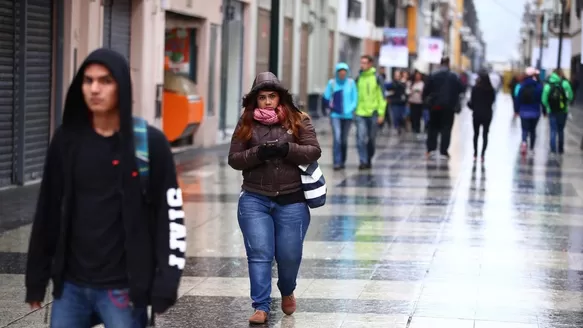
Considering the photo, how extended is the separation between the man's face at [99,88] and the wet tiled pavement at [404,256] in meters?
3.33

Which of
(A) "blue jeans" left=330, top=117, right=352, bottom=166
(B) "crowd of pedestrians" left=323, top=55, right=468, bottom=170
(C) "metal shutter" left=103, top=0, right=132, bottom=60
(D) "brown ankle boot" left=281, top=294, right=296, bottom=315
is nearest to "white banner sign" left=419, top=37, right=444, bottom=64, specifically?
(B) "crowd of pedestrians" left=323, top=55, right=468, bottom=170

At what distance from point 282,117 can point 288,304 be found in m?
1.21

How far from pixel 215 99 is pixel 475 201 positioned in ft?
38.8

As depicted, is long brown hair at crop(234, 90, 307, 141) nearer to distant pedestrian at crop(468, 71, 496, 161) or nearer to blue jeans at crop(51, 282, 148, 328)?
blue jeans at crop(51, 282, 148, 328)

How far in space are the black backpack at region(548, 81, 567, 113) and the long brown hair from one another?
61.2ft

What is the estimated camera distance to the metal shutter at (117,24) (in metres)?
20.3

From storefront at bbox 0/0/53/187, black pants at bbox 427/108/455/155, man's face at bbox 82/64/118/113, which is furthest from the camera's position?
black pants at bbox 427/108/455/155

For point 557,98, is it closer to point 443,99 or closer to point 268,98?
point 443,99

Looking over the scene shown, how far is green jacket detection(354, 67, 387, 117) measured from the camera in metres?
20.7

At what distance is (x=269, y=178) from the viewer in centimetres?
801

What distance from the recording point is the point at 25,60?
1662cm

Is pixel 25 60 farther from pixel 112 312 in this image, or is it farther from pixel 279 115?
pixel 112 312

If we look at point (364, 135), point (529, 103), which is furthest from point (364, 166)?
point (529, 103)

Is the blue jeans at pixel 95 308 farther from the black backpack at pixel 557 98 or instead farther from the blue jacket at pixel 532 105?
the black backpack at pixel 557 98
